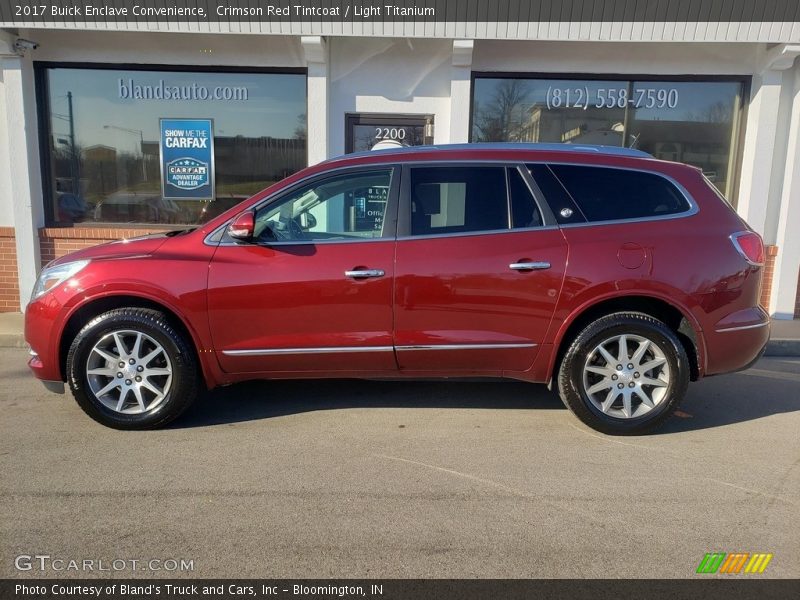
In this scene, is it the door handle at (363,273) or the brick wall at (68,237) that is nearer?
the door handle at (363,273)

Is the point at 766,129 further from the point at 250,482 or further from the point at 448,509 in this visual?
the point at 250,482

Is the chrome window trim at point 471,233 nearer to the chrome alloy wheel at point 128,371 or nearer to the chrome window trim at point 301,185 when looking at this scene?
the chrome window trim at point 301,185

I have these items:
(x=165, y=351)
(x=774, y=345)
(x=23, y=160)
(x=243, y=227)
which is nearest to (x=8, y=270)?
(x=23, y=160)

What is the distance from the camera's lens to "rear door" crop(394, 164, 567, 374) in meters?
3.92

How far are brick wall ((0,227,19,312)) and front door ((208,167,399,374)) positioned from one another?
552 cm

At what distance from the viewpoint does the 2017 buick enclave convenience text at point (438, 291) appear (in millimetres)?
3918

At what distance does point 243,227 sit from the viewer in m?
3.86

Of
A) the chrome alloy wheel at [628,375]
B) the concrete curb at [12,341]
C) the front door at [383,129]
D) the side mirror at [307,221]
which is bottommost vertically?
the concrete curb at [12,341]

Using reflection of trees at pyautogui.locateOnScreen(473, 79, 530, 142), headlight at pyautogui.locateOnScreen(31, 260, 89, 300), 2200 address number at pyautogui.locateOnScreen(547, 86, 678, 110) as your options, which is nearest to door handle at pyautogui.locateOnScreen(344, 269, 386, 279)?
headlight at pyautogui.locateOnScreen(31, 260, 89, 300)

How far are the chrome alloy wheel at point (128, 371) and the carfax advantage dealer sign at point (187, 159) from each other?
15.2ft

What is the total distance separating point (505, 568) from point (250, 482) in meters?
1.51

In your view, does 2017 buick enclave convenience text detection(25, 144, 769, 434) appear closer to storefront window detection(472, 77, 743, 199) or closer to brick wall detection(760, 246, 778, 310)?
storefront window detection(472, 77, 743, 199)
